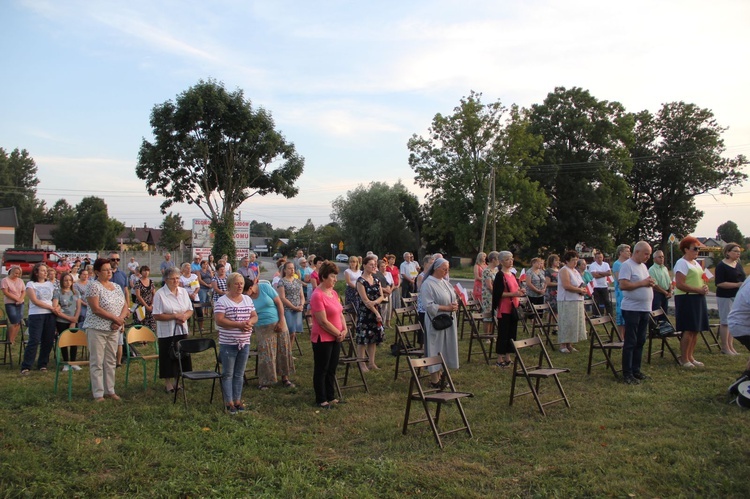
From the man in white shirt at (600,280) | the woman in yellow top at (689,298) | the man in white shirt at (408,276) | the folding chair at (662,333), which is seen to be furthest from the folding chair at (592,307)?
the man in white shirt at (408,276)

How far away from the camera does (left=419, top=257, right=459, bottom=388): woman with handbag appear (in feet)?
23.3

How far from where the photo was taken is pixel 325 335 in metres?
6.80

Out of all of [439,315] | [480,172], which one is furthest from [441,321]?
[480,172]

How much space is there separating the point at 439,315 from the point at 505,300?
1.77m

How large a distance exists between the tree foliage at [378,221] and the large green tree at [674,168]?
1891 cm

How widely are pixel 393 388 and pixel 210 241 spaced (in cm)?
2524

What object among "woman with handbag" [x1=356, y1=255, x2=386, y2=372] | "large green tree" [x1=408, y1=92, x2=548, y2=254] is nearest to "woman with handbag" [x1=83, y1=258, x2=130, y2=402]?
"woman with handbag" [x1=356, y1=255, x2=386, y2=372]

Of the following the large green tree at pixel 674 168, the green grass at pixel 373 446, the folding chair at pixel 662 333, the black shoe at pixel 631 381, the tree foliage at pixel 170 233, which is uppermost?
the large green tree at pixel 674 168

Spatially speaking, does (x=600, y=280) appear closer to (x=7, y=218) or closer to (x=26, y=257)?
(x=26, y=257)

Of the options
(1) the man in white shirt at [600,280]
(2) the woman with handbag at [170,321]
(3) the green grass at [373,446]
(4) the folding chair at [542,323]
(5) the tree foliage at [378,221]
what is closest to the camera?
(3) the green grass at [373,446]

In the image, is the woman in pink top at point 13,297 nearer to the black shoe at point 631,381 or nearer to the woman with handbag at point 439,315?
the woman with handbag at point 439,315

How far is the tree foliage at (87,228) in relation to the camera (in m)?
54.8

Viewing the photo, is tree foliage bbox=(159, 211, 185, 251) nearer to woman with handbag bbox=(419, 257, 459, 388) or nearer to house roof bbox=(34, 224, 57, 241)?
house roof bbox=(34, 224, 57, 241)

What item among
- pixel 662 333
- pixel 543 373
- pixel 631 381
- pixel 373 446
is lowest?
pixel 373 446
